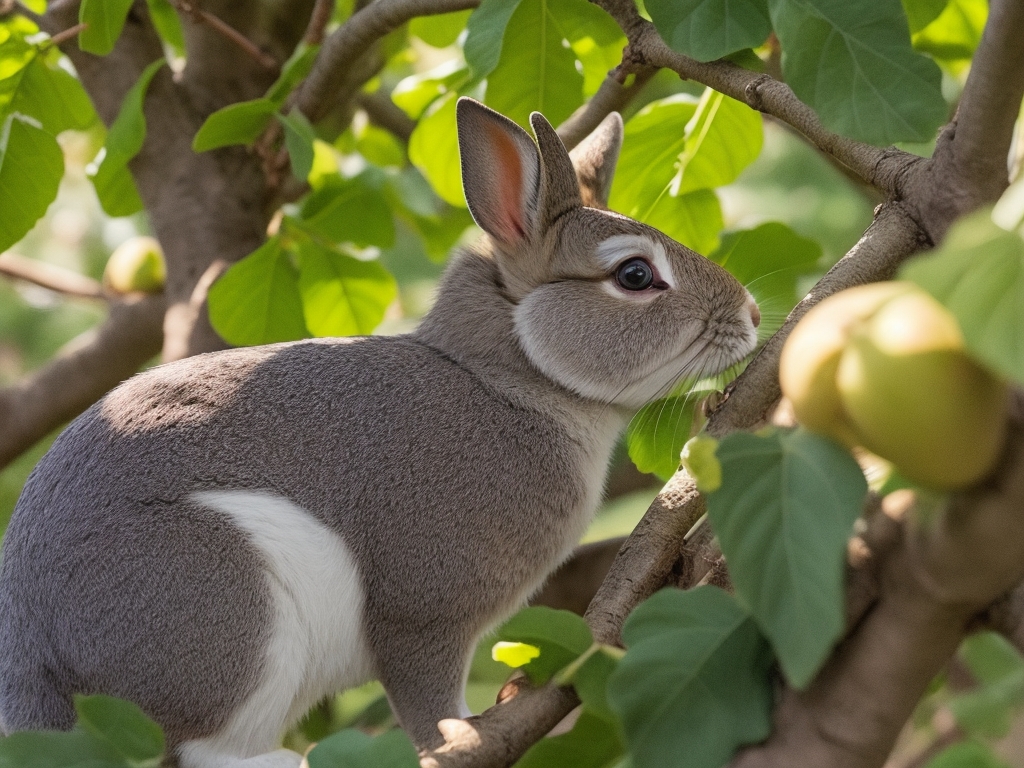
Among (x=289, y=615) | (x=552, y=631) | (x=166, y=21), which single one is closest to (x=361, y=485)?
(x=289, y=615)

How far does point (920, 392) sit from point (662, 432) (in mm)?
975

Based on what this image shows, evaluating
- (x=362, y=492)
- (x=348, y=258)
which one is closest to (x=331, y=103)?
(x=348, y=258)

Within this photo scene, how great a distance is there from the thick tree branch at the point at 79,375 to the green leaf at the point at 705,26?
4.76 ft

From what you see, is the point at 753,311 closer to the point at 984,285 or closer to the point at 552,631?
the point at 552,631

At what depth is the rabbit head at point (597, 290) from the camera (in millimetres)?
1409

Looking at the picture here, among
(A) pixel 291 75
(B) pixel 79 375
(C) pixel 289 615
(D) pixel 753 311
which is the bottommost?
(B) pixel 79 375

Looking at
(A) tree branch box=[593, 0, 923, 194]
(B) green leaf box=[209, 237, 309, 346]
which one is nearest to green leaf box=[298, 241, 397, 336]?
(B) green leaf box=[209, 237, 309, 346]

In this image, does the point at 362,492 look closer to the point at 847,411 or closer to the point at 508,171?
the point at 508,171

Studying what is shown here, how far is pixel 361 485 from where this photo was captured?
1.24 metres

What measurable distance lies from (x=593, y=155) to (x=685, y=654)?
1055mm

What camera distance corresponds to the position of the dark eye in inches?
56.6

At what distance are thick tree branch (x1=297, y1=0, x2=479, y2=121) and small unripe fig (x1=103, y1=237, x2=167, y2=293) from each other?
69 cm

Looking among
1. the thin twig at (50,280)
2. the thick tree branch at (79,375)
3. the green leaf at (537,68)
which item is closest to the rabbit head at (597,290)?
the green leaf at (537,68)

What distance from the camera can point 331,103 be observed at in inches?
74.9
